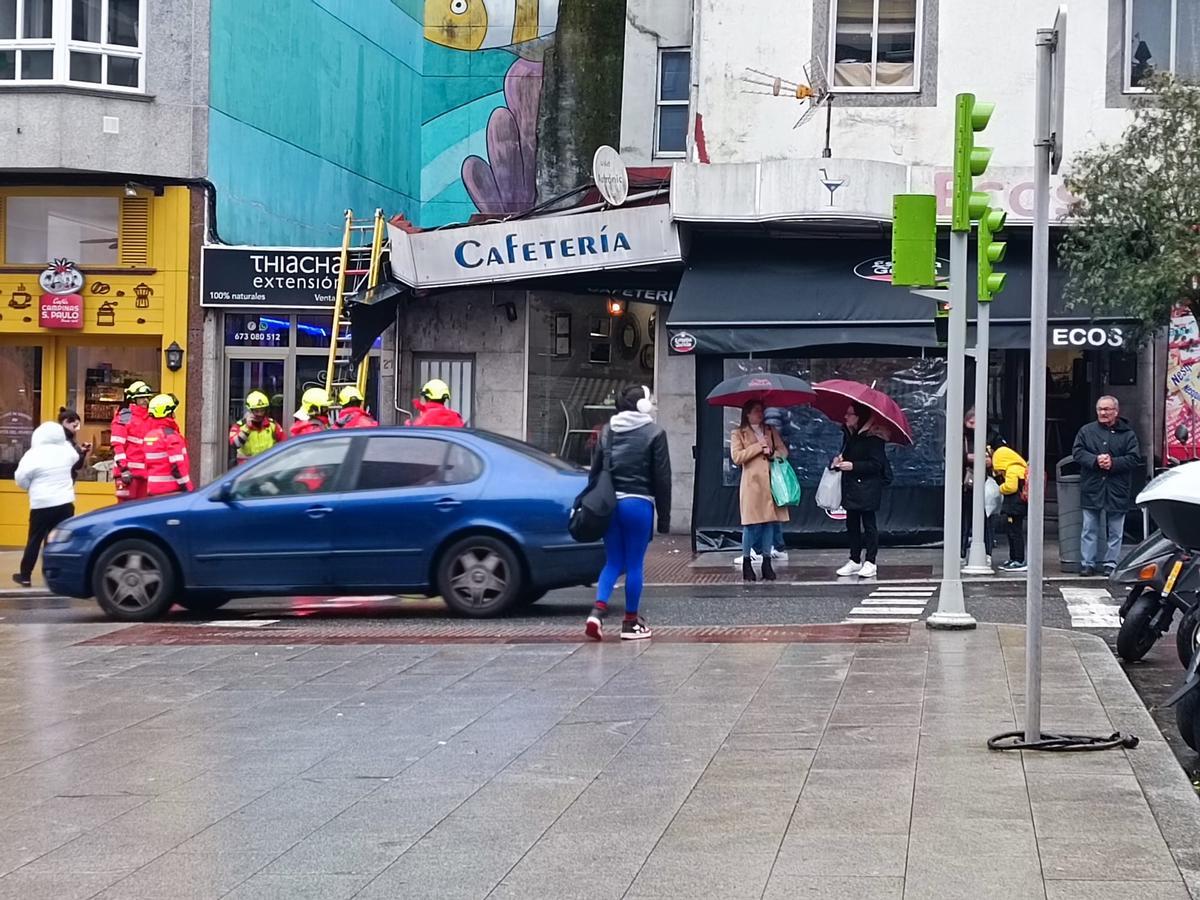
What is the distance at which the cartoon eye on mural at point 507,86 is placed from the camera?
30.0 metres

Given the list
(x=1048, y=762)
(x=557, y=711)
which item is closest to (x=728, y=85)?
(x=557, y=711)

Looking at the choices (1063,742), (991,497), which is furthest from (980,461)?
(1063,742)

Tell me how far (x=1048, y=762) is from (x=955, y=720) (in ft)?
3.43

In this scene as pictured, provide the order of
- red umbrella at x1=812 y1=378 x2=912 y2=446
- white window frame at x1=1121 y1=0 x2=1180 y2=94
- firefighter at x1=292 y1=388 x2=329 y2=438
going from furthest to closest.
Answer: white window frame at x1=1121 y1=0 x2=1180 y2=94 < firefighter at x1=292 y1=388 x2=329 y2=438 < red umbrella at x1=812 y1=378 x2=912 y2=446

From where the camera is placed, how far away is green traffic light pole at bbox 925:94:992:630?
11.7m

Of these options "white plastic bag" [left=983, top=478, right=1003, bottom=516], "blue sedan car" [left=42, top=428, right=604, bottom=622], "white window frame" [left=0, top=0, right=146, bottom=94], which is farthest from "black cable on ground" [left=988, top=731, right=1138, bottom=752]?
"white window frame" [left=0, top=0, right=146, bottom=94]

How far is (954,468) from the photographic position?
12.0 meters

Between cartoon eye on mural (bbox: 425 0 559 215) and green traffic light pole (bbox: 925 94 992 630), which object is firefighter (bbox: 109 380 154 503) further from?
cartoon eye on mural (bbox: 425 0 559 215)

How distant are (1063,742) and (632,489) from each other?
14.7 ft

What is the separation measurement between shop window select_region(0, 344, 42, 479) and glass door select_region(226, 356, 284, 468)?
8.08 ft

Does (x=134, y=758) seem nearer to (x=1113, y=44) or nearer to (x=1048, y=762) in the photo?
(x=1048, y=762)

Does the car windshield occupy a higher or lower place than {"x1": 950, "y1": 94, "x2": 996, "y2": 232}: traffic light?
lower

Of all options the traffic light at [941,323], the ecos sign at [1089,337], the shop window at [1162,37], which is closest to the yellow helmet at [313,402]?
the traffic light at [941,323]

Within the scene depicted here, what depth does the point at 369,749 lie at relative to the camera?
763 centimetres
